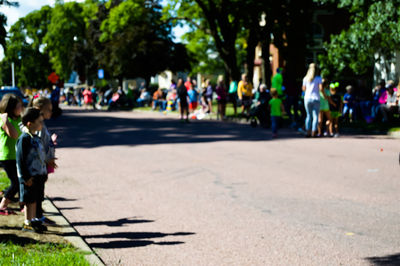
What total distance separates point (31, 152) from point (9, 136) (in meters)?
0.97

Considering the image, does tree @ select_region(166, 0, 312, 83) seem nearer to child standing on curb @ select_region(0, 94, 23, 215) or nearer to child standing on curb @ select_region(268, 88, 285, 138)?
child standing on curb @ select_region(268, 88, 285, 138)

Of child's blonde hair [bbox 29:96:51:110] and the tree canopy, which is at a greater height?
the tree canopy

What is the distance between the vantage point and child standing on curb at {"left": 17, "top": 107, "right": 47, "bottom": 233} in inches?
237

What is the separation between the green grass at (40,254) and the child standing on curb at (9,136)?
137 centimetres

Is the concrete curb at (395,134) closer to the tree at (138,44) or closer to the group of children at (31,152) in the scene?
the group of children at (31,152)

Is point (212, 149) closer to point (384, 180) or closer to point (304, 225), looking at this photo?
point (384, 180)

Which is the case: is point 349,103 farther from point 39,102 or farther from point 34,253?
point 34,253

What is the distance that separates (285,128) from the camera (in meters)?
21.6

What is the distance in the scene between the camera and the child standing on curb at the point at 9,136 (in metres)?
6.87

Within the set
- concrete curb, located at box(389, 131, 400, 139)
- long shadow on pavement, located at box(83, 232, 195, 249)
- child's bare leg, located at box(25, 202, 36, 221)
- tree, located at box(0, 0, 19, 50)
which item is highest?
tree, located at box(0, 0, 19, 50)

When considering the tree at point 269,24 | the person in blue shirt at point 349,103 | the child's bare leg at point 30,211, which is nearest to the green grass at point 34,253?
the child's bare leg at point 30,211

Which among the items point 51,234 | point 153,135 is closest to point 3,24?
point 51,234

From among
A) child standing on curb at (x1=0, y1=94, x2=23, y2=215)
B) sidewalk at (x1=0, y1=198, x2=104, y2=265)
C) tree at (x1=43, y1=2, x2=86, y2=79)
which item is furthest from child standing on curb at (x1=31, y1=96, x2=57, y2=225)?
tree at (x1=43, y1=2, x2=86, y2=79)

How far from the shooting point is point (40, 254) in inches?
211
